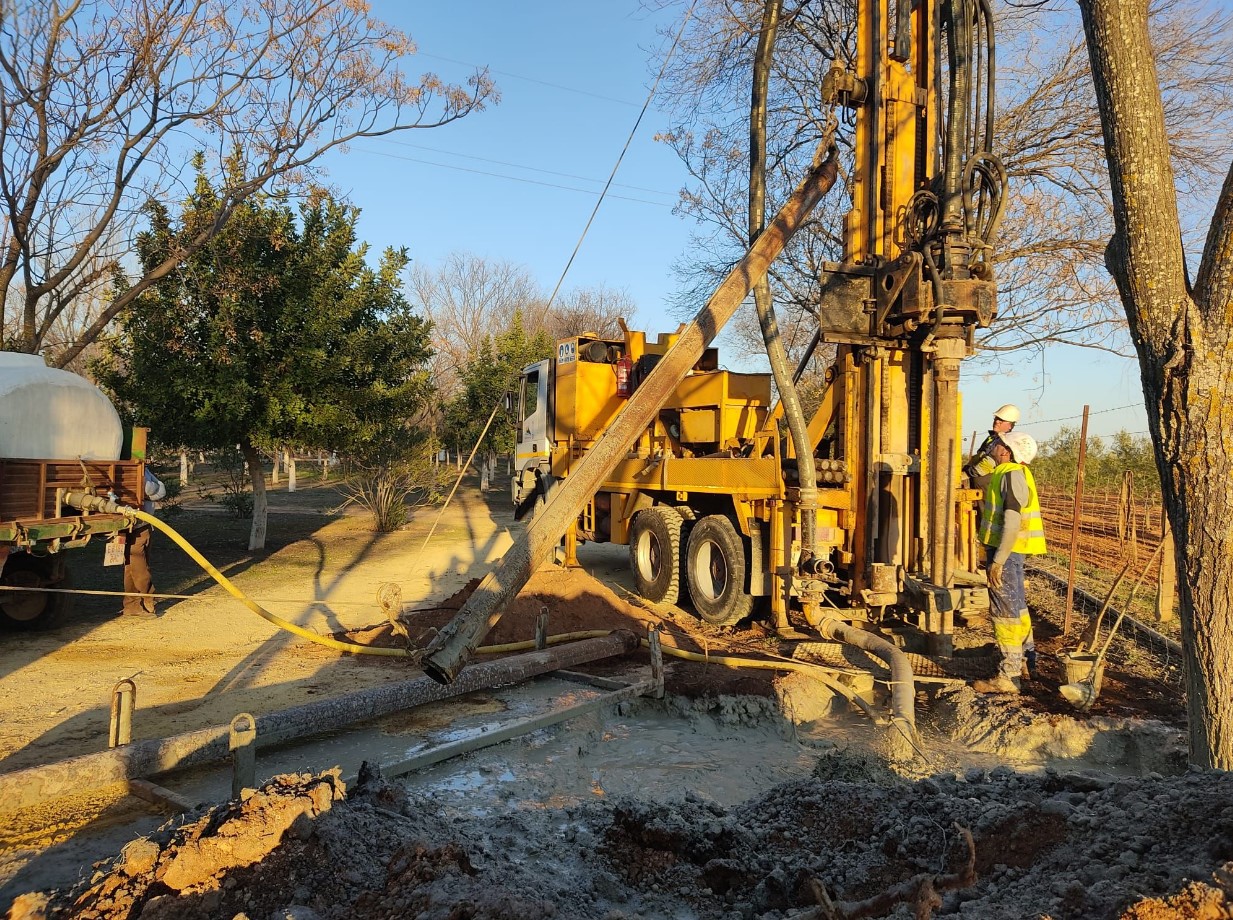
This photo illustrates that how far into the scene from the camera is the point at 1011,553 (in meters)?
6.62

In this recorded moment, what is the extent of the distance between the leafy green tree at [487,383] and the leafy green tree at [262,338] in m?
13.3

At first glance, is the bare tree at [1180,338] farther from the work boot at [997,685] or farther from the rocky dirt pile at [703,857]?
the work boot at [997,685]

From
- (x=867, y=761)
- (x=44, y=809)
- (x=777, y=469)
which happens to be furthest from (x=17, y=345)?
(x=867, y=761)

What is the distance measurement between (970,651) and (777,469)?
8.04 feet

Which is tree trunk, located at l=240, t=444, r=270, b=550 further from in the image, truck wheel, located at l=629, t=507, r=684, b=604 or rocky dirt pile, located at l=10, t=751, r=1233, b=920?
rocky dirt pile, located at l=10, t=751, r=1233, b=920

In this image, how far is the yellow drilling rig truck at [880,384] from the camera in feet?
20.9

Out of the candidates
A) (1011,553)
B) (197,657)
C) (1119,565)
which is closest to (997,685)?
(1011,553)

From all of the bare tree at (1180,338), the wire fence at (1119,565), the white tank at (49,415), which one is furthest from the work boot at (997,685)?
the white tank at (49,415)

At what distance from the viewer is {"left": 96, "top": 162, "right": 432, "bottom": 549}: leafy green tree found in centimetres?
1273

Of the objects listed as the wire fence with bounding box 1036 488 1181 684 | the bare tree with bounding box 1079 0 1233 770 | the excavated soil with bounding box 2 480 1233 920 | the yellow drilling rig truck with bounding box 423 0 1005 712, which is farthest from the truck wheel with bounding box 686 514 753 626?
the bare tree with bounding box 1079 0 1233 770

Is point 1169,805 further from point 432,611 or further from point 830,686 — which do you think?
point 432,611

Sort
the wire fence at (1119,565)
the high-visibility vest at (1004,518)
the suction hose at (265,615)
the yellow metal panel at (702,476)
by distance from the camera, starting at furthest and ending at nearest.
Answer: the yellow metal panel at (702,476), the wire fence at (1119,565), the high-visibility vest at (1004,518), the suction hose at (265,615)

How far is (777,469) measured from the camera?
8.02 metres

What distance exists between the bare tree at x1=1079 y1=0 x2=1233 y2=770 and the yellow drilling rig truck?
1.82 metres
